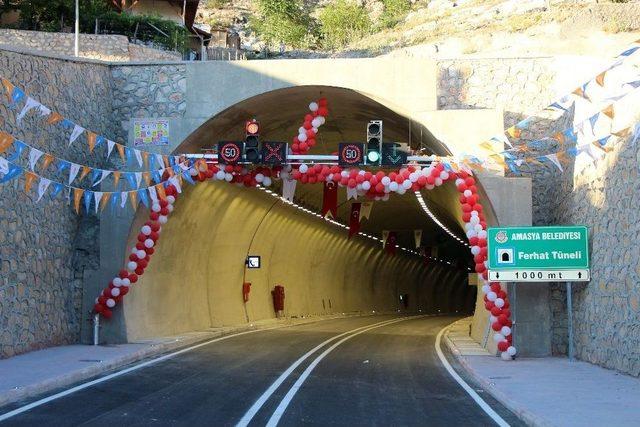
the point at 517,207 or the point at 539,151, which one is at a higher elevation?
the point at 539,151

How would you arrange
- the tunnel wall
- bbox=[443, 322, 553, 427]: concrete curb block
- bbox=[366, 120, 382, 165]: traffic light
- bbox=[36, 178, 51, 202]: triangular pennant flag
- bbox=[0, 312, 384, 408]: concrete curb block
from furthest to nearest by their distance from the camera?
the tunnel wall < bbox=[366, 120, 382, 165]: traffic light < bbox=[36, 178, 51, 202]: triangular pennant flag < bbox=[0, 312, 384, 408]: concrete curb block < bbox=[443, 322, 553, 427]: concrete curb block

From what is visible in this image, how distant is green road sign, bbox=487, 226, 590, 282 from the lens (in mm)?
20250

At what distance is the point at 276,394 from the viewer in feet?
48.8

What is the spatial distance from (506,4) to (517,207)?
46.9 meters

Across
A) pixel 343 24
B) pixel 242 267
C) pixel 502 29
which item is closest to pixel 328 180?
pixel 242 267

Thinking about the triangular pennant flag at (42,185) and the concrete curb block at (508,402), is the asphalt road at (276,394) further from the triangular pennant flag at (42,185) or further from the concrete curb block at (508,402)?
the triangular pennant flag at (42,185)

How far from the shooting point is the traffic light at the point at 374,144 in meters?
20.9

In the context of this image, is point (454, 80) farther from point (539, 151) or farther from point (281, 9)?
point (281, 9)

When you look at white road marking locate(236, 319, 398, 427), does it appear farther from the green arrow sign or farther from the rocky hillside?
the rocky hillside

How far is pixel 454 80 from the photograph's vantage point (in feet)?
77.6

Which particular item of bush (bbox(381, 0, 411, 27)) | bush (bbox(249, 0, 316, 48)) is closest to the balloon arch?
bush (bbox(249, 0, 316, 48))

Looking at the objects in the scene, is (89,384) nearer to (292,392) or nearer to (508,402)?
(292,392)

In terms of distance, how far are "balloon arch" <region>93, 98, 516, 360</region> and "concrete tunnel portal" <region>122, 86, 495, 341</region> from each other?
0.70 m

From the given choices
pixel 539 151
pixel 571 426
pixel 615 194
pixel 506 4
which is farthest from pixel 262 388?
pixel 506 4
